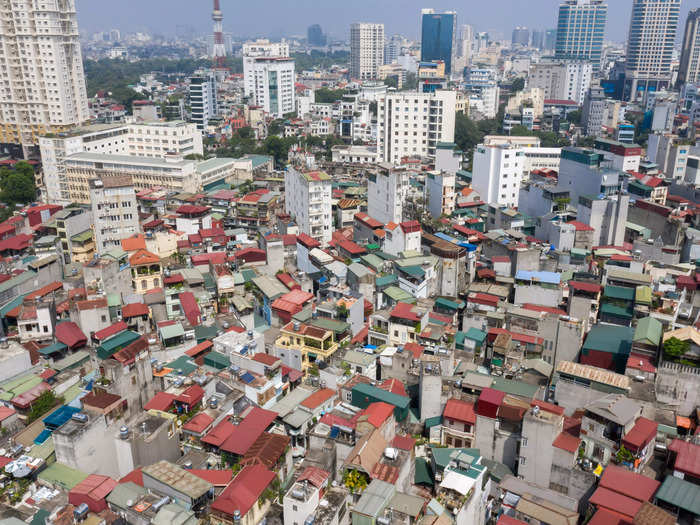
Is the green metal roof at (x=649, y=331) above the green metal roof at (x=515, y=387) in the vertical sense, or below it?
above

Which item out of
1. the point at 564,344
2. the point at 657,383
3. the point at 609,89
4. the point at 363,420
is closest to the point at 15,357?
the point at 363,420

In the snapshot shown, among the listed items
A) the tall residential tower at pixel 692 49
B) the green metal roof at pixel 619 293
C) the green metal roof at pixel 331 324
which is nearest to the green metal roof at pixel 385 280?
the green metal roof at pixel 331 324

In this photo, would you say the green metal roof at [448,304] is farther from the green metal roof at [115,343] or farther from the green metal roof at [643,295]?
the green metal roof at [115,343]

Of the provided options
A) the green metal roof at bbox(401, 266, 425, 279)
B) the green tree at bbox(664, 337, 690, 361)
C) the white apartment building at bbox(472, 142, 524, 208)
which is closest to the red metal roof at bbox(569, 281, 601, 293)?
the green tree at bbox(664, 337, 690, 361)

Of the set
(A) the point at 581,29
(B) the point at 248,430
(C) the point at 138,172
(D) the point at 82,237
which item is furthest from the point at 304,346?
(A) the point at 581,29

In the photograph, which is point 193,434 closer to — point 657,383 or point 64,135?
point 657,383

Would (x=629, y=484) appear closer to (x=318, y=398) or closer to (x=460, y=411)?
(x=460, y=411)
